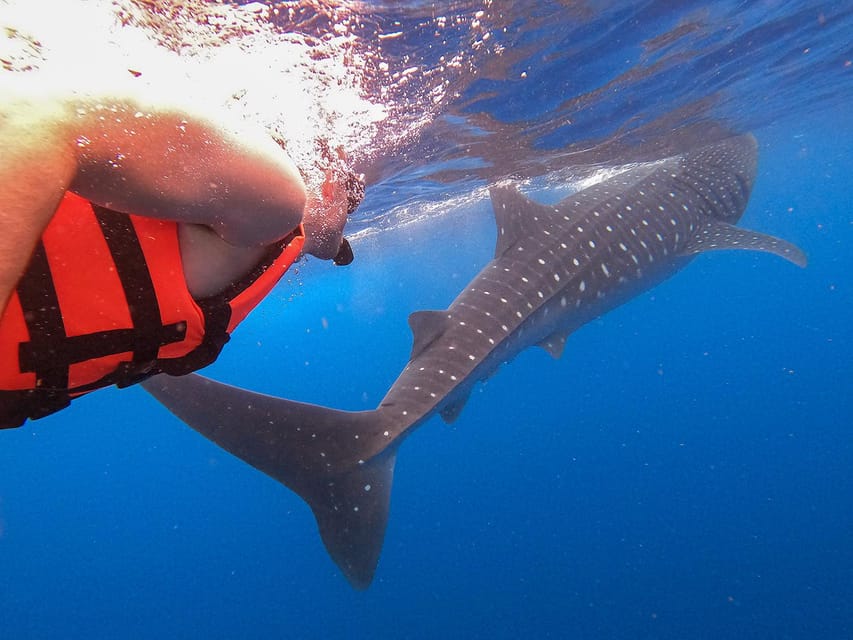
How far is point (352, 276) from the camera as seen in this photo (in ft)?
145

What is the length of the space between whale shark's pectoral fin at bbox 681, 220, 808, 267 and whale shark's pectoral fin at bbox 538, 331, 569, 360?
10.7ft

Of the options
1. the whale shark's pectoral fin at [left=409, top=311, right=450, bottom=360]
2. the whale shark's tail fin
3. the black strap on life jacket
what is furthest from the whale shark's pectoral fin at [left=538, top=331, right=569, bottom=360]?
the black strap on life jacket

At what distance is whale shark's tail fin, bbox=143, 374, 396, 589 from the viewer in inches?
143

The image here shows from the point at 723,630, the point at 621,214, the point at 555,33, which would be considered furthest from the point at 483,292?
the point at 723,630

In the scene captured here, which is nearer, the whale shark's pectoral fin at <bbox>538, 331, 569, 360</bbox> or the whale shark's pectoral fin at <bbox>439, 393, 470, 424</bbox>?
the whale shark's pectoral fin at <bbox>439, 393, 470, 424</bbox>

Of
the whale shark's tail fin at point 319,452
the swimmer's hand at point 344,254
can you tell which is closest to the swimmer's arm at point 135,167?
the swimmer's hand at point 344,254

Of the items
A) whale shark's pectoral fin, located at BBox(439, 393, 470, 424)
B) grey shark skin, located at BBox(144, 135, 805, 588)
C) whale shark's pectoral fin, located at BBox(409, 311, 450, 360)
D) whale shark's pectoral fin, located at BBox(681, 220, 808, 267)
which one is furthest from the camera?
whale shark's pectoral fin, located at BBox(681, 220, 808, 267)

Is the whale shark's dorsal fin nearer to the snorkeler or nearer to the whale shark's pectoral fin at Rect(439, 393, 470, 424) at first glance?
the whale shark's pectoral fin at Rect(439, 393, 470, 424)

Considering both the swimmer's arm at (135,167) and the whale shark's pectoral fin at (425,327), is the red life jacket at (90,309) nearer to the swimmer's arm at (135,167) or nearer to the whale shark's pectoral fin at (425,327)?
the swimmer's arm at (135,167)

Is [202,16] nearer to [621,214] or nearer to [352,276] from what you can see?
[621,214]

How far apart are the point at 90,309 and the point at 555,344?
5.48 meters

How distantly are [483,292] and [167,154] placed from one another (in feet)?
15.1

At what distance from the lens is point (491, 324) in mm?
5266

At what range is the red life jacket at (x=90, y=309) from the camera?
1626mm
